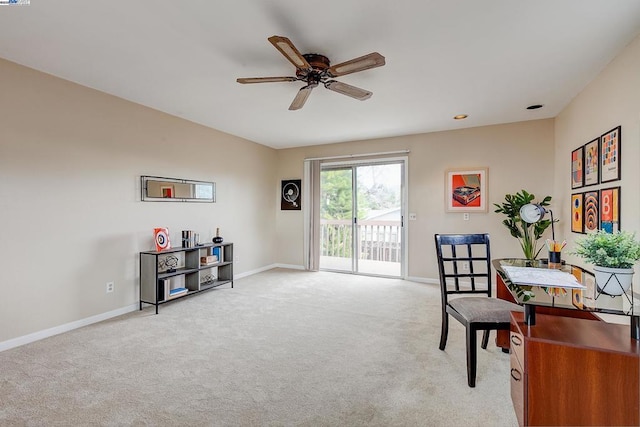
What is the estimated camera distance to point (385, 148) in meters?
5.02

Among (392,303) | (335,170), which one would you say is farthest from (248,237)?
(392,303)

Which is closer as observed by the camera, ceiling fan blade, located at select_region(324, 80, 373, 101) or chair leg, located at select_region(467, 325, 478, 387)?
chair leg, located at select_region(467, 325, 478, 387)

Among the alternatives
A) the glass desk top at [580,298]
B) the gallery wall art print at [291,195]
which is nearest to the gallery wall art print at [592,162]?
the glass desk top at [580,298]

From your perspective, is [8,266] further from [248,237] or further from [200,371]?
[248,237]

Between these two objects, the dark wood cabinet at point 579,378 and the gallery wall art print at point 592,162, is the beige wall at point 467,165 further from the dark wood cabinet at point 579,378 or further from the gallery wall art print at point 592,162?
the dark wood cabinet at point 579,378

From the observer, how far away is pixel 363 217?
541 cm

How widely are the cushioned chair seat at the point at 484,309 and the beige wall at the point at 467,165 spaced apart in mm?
2465

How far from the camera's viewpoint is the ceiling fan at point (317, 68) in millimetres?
1913

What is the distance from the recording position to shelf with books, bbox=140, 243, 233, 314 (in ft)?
11.2

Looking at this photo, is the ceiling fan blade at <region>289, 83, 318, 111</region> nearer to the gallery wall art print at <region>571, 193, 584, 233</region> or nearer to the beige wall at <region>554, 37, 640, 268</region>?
the beige wall at <region>554, 37, 640, 268</region>

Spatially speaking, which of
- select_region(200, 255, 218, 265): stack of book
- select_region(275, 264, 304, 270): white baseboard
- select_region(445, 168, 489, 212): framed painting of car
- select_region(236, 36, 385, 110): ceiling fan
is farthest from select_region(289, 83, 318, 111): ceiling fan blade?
select_region(275, 264, 304, 270): white baseboard

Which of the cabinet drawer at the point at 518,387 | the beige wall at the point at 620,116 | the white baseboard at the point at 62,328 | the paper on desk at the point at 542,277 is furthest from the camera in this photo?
the white baseboard at the point at 62,328

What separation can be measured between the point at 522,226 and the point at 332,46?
125 inches

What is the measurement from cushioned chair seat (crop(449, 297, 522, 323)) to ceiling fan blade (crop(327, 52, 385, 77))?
71.5 inches
